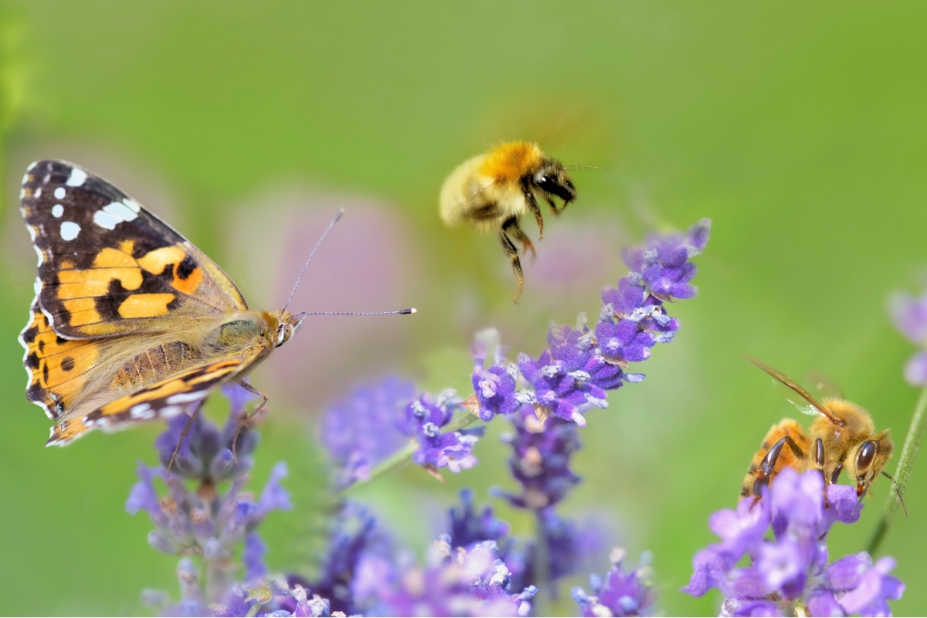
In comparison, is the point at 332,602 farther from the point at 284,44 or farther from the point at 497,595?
the point at 284,44

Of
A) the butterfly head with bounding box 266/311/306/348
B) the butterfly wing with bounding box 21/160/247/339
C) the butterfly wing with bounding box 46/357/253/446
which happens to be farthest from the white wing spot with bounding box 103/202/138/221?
the butterfly wing with bounding box 46/357/253/446

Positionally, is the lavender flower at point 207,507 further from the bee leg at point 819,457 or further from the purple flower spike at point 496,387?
the bee leg at point 819,457

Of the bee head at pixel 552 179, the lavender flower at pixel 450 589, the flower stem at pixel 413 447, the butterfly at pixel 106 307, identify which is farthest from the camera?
the bee head at pixel 552 179

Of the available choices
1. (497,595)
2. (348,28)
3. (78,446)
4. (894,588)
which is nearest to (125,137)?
(348,28)

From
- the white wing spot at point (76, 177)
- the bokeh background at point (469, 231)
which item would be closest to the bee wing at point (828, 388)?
the bokeh background at point (469, 231)

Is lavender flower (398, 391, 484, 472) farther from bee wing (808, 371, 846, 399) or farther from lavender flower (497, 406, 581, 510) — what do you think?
bee wing (808, 371, 846, 399)

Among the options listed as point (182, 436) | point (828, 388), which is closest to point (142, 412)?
point (182, 436)
